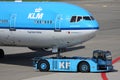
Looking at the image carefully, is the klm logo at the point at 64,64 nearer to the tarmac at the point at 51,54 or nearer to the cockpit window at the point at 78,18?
the tarmac at the point at 51,54

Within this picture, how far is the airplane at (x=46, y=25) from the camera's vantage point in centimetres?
3122

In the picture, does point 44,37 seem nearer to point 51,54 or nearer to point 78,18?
point 78,18

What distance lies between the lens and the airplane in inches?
1229

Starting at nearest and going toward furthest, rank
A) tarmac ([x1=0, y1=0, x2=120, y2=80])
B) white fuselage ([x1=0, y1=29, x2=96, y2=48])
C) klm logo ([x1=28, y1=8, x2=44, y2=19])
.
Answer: tarmac ([x1=0, y1=0, x2=120, y2=80]), white fuselage ([x1=0, y1=29, x2=96, y2=48]), klm logo ([x1=28, y1=8, x2=44, y2=19])

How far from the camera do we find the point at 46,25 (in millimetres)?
31703

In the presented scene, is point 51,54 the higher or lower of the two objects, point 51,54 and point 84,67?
the higher

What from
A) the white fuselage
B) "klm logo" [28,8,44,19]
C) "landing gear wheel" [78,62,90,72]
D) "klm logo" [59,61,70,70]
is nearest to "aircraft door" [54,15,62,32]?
the white fuselage

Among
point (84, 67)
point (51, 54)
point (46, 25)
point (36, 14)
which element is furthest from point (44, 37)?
point (51, 54)

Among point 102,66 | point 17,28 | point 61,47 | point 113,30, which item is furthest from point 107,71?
point 113,30

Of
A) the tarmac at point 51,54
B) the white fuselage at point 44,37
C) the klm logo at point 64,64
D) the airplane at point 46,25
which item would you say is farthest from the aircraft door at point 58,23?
the tarmac at point 51,54

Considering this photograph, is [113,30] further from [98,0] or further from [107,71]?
[98,0]

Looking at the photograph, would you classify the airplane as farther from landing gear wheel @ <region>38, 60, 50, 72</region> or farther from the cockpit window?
landing gear wheel @ <region>38, 60, 50, 72</region>

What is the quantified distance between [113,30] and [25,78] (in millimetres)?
34278

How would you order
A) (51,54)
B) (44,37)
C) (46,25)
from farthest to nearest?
(51,54)
(44,37)
(46,25)
